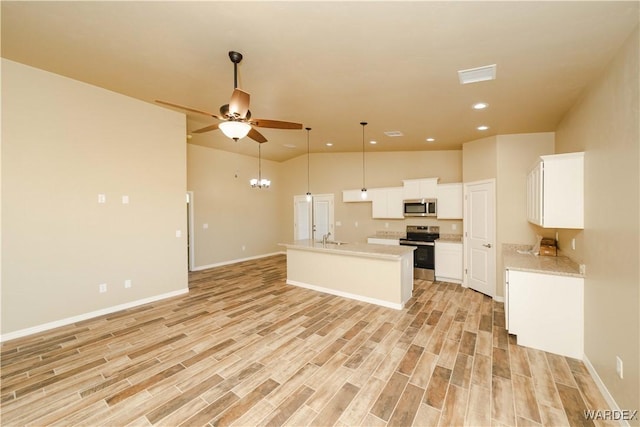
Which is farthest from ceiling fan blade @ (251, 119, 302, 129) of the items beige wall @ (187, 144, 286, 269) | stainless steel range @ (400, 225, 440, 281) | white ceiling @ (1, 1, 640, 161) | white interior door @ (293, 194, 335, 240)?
white interior door @ (293, 194, 335, 240)

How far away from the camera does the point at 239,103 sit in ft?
7.89

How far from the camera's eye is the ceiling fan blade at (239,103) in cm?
236

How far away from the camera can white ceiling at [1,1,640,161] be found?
1.88m

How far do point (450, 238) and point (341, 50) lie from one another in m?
4.84

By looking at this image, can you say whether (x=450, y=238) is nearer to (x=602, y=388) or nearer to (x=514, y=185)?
(x=514, y=185)

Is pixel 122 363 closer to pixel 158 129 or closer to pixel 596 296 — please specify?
pixel 158 129

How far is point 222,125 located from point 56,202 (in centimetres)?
275

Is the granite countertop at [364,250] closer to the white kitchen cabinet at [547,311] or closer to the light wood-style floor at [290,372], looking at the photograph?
the light wood-style floor at [290,372]

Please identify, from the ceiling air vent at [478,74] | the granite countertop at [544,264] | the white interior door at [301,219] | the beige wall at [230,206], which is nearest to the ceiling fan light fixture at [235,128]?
the ceiling air vent at [478,74]

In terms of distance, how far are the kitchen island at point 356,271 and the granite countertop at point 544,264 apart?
→ 145cm

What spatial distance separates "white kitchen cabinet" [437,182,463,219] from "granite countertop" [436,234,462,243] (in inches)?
19.7

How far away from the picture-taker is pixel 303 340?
10.4 ft

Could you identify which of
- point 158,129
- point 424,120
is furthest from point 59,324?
point 424,120

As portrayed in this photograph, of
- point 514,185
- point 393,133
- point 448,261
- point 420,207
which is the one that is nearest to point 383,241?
point 420,207
